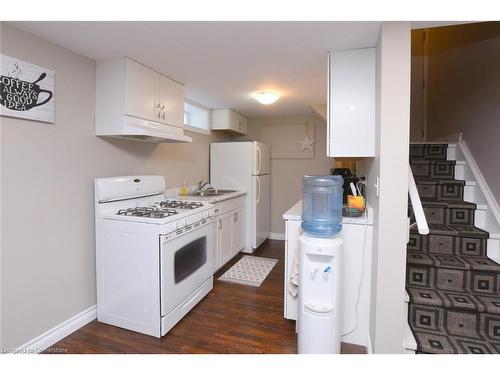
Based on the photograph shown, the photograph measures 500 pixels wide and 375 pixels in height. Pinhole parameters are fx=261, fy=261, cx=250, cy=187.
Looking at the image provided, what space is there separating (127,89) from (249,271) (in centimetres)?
246

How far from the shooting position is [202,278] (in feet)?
8.59

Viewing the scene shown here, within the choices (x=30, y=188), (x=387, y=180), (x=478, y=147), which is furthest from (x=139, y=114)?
(x=478, y=147)

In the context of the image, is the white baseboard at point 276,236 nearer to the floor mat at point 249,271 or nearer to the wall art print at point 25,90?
the floor mat at point 249,271

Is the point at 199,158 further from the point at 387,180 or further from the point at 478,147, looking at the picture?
the point at 478,147

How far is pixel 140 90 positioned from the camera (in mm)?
2287

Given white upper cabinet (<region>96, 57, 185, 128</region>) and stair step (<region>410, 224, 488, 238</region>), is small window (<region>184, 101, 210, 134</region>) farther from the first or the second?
stair step (<region>410, 224, 488, 238</region>)

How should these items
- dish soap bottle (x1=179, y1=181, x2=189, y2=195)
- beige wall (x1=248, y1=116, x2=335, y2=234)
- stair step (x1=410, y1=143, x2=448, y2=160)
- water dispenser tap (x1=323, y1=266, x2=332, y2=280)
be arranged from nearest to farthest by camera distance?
water dispenser tap (x1=323, y1=266, x2=332, y2=280) < stair step (x1=410, y1=143, x2=448, y2=160) < dish soap bottle (x1=179, y1=181, x2=189, y2=195) < beige wall (x1=248, y1=116, x2=335, y2=234)

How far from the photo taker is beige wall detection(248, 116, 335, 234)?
15.3 feet

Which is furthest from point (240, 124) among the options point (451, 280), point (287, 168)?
point (451, 280)

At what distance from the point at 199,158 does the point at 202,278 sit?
195 cm

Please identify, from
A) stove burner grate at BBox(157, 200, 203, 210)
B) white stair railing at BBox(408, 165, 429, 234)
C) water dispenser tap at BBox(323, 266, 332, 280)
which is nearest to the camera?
white stair railing at BBox(408, 165, 429, 234)

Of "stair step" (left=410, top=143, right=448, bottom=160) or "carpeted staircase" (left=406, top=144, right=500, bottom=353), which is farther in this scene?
"stair step" (left=410, top=143, right=448, bottom=160)

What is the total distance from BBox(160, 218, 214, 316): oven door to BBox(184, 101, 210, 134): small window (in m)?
1.79

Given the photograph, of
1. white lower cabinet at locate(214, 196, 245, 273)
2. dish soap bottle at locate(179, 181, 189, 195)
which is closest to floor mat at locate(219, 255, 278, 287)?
white lower cabinet at locate(214, 196, 245, 273)
